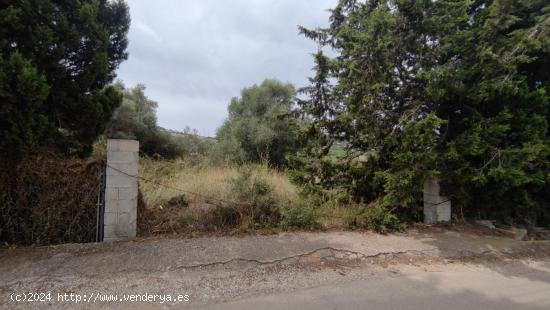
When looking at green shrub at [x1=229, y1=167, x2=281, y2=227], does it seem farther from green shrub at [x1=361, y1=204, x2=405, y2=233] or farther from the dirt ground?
green shrub at [x1=361, y1=204, x2=405, y2=233]

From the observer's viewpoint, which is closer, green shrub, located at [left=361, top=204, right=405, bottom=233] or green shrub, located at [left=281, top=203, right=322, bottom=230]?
green shrub, located at [left=281, top=203, right=322, bottom=230]

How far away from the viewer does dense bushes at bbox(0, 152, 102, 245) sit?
3.99 meters

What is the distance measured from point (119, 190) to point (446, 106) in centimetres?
715

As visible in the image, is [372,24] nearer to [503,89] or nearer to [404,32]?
[404,32]

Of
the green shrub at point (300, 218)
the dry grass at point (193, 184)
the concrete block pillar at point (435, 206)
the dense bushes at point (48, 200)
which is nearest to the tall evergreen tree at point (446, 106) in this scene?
the concrete block pillar at point (435, 206)

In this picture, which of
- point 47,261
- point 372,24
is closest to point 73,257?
point 47,261

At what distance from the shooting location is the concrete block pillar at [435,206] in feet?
20.1

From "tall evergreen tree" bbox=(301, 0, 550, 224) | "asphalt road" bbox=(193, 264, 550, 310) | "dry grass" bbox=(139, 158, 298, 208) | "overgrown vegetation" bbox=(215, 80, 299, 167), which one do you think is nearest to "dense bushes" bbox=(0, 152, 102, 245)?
"dry grass" bbox=(139, 158, 298, 208)

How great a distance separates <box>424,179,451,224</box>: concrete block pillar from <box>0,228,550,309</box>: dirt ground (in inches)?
35.2

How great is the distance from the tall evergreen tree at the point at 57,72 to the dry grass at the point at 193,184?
1.54 metres

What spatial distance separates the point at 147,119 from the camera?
1448 centimetres

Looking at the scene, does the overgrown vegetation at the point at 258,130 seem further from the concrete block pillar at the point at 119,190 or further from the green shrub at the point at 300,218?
the concrete block pillar at the point at 119,190

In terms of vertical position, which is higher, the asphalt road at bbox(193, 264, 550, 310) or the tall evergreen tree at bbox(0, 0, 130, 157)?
the tall evergreen tree at bbox(0, 0, 130, 157)

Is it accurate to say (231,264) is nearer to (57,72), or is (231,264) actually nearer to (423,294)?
(423,294)
